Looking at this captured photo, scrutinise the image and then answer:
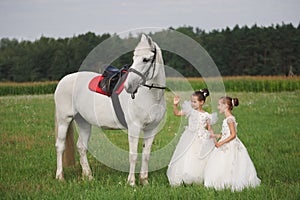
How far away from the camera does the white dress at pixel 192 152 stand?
5.75 metres

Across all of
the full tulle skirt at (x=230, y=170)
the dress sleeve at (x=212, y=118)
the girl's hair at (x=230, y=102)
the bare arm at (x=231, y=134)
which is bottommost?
the full tulle skirt at (x=230, y=170)

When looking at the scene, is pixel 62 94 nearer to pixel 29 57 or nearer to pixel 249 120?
pixel 249 120

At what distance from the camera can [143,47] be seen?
518cm

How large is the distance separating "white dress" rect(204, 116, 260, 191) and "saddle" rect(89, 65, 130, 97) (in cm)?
165

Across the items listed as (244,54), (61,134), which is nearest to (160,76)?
(61,134)

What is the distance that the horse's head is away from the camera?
5.05 m

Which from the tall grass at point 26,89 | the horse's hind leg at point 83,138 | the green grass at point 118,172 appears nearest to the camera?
the green grass at point 118,172

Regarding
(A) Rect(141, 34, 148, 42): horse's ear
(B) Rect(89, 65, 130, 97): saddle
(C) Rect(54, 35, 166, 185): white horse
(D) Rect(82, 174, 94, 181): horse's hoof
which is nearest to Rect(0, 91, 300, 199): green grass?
(D) Rect(82, 174, 94, 181): horse's hoof

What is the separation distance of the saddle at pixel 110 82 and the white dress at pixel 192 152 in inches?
39.9

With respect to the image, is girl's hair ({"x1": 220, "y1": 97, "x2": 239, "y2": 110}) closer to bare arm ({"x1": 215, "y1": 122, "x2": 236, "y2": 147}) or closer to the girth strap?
bare arm ({"x1": 215, "y1": 122, "x2": 236, "y2": 147})

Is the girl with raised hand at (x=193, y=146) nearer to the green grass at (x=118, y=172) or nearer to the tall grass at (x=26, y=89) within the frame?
the green grass at (x=118, y=172)

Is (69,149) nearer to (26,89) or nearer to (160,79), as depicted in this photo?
(160,79)

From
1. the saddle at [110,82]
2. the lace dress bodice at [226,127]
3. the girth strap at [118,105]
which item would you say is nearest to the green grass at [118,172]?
the lace dress bodice at [226,127]

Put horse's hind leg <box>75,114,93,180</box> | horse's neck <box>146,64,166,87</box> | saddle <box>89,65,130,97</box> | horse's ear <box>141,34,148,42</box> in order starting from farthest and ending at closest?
horse's hind leg <box>75,114,93,180</box>, saddle <box>89,65,130,97</box>, horse's neck <box>146,64,166,87</box>, horse's ear <box>141,34,148,42</box>
